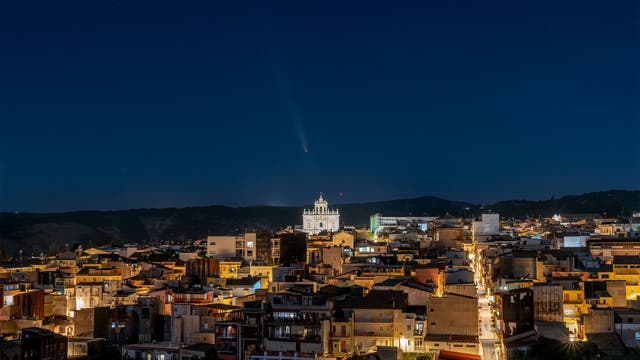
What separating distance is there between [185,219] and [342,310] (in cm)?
11074

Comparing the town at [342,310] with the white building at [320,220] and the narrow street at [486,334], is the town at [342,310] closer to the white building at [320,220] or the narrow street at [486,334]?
the narrow street at [486,334]

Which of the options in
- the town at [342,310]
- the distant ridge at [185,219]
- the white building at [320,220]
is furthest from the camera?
the distant ridge at [185,219]

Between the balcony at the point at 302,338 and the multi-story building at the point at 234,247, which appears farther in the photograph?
the multi-story building at the point at 234,247

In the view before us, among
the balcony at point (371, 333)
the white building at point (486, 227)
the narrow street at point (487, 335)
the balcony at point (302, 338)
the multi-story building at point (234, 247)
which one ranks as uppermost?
the white building at point (486, 227)

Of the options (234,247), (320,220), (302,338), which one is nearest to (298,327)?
(302,338)

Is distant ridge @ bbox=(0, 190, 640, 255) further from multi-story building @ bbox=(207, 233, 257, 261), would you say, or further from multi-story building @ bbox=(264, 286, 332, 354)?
multi-story building @ bbox=(264, 286, 332, 354)

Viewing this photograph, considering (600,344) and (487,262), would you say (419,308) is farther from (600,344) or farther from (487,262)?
(487,262)

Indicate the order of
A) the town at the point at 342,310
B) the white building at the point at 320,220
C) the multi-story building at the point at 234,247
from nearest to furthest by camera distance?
the town at the point at 342,310
the multi-story building at the point at 234,247
the white building at the point at 320,220

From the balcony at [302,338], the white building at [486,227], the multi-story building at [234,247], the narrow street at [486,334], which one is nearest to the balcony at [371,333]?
the balcony at [302,338]

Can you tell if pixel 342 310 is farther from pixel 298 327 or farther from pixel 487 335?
pixel 487 335

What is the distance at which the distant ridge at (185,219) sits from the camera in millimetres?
101000

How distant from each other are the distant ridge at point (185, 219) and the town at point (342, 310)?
55.5 m

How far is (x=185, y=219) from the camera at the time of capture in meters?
131

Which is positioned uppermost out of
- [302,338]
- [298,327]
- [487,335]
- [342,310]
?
[342,310]
